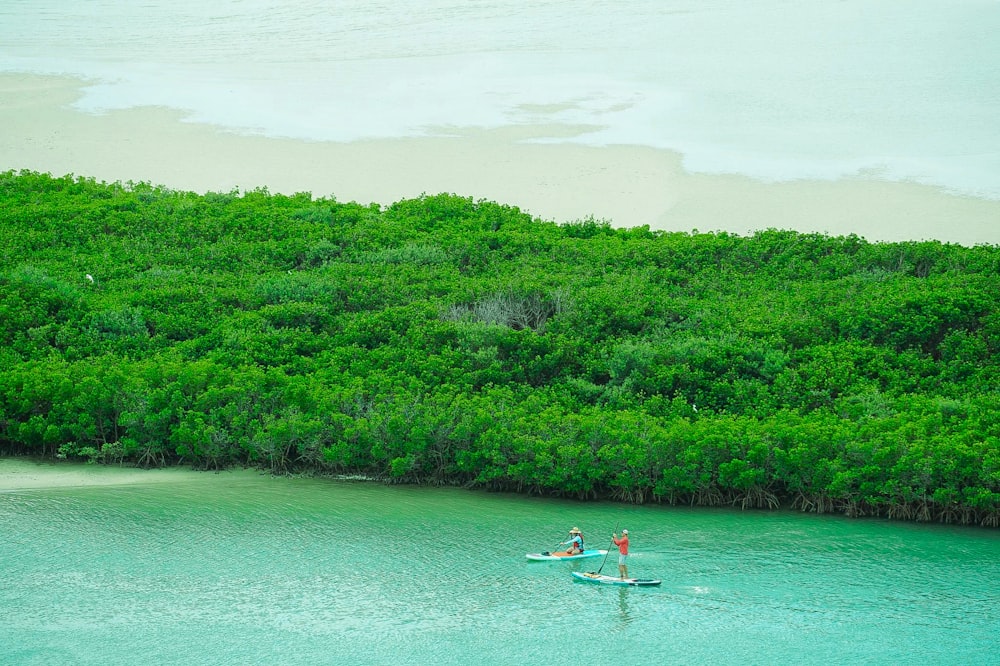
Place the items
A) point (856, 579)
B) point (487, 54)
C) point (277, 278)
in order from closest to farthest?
point (856, 579)
point (277, 278)
point (487, 54)

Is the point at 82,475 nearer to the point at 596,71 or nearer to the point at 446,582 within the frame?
the point at 446,582

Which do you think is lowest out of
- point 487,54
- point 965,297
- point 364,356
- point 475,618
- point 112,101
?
point 475,618

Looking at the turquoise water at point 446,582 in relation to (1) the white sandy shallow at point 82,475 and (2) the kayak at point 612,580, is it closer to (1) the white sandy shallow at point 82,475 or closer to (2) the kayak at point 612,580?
(2) the kayak at point 612,580

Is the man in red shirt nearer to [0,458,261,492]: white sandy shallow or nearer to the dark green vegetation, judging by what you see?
the dark green vegetation

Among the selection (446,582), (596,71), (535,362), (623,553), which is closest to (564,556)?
(623,553)

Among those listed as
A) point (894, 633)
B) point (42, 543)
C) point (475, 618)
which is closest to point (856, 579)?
point (894, 633)

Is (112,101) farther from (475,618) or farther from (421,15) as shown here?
(475,618)
